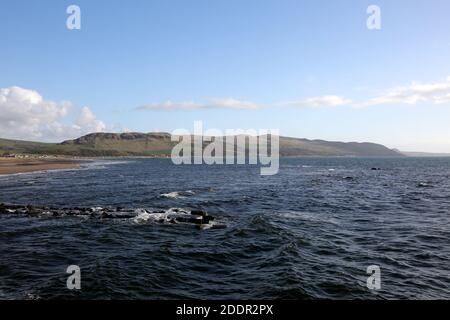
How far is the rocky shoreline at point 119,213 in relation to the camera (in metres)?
40.3

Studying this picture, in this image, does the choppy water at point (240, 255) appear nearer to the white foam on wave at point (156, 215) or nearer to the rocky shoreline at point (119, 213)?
the white foam on wave at point (156, 215)

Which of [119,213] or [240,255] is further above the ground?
[119,213]

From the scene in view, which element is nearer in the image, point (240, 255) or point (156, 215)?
point (240, 255)

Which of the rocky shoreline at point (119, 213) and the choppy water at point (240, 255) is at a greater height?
the rocky shoreline at point (119, 213)

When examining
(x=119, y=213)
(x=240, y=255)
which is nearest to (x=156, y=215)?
(x=119, y=213)

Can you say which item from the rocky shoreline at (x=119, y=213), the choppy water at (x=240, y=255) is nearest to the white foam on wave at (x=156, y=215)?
the rocky shoreline at (x=119, y=213)

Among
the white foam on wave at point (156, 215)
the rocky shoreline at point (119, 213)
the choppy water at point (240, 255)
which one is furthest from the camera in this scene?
the white foam on wave at point (156, 215)

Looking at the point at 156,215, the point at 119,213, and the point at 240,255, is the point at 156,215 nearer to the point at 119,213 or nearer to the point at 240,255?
the point at 119,213

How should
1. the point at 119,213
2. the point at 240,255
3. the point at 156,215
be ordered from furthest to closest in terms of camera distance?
the point at 119,213
the point at 156,215
the point at 240,255

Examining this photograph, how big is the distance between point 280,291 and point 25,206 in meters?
39.6

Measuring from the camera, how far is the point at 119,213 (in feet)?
146
